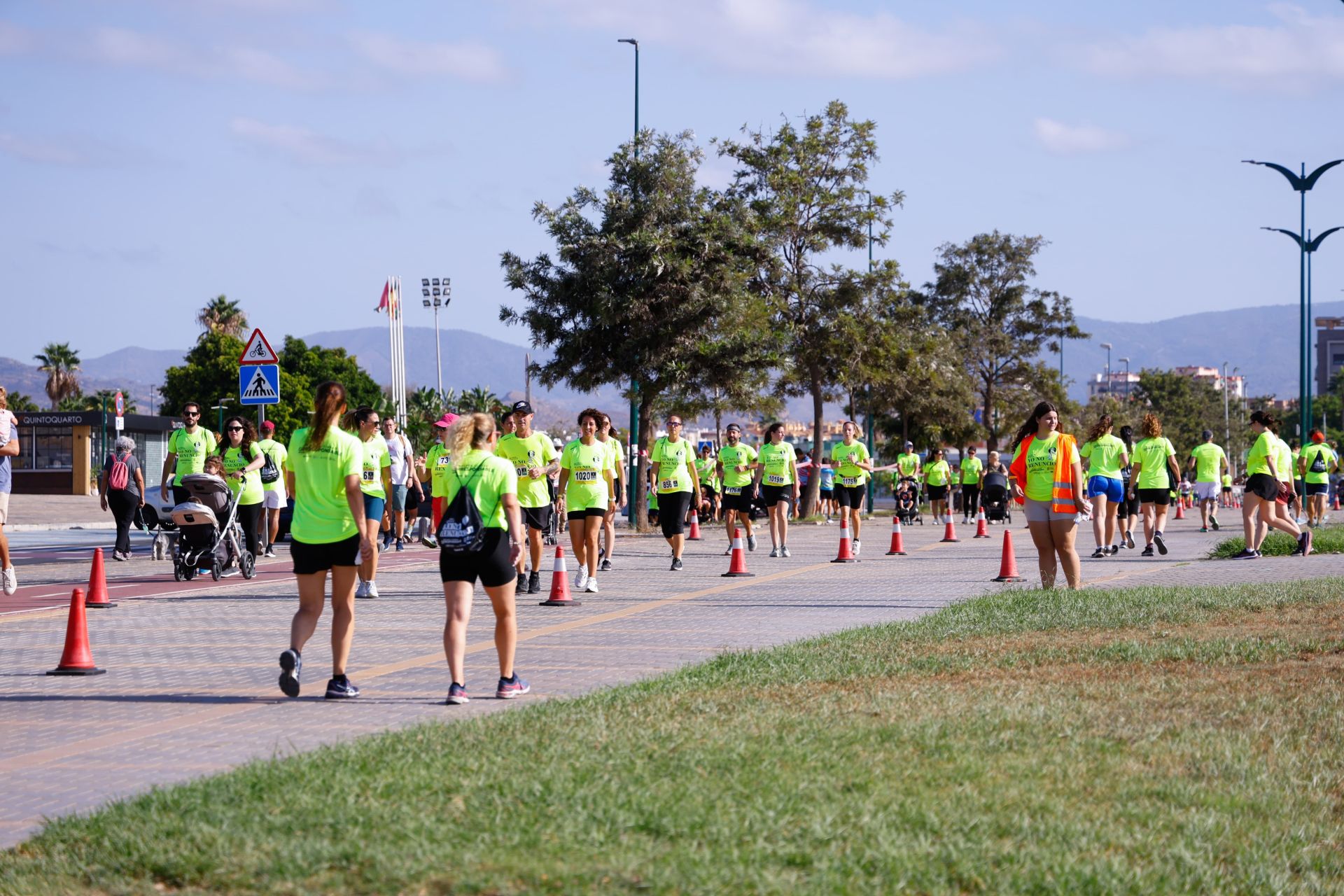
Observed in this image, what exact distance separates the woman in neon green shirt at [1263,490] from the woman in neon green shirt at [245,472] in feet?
37.7

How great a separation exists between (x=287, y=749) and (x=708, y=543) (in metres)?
18.4

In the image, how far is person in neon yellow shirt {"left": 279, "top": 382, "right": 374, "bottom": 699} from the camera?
28.6 ft

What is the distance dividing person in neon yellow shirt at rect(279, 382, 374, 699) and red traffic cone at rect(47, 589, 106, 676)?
1.81 meters

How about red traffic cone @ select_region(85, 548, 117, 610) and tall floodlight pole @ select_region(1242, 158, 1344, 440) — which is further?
tall floodlight pole @ select_region(1242, 158, 1344, 440)

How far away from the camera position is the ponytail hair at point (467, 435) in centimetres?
863

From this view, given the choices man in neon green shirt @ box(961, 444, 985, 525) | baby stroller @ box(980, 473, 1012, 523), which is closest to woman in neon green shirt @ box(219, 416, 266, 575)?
man in neon green shirt @ box(961, 444, 985, 525)

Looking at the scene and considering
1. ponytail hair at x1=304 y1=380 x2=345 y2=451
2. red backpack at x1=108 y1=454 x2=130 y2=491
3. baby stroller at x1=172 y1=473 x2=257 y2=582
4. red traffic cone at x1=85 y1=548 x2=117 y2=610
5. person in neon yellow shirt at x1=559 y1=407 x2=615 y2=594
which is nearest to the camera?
ponytail hair at x1=304 y1=380 x2=345 y2=451

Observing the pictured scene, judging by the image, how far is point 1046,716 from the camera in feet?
23.8

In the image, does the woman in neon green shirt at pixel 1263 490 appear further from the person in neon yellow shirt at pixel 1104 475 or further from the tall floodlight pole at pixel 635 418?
the tall floodlight pole at pixel 635 418

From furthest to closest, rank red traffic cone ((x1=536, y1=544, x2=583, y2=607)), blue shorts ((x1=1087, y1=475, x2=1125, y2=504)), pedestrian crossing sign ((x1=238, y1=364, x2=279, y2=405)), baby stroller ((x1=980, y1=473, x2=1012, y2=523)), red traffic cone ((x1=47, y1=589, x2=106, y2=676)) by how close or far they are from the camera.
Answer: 1. baby stroller ((x1=980, y1=473, x2=1012, y2=523))
2. blue shorts ((x1=1087, y1=475, x2=1125, y2=504))
3. pedestrian crossing sign ((x1=238, y1=364, x2=279, y2=405))
4. red traffic cone ((x1=536, y1=544, x2=583, y2=607))
5. red traffic cone ((x1=47, y1=589, x2=106, y2=676))

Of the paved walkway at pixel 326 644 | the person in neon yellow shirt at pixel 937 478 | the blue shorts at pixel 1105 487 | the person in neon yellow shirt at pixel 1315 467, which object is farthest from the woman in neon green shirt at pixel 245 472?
the person in neon yellow shirt at pixel 937 478

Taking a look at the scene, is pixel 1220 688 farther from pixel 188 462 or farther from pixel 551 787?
pixel 188 462

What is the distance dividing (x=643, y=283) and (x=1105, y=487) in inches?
470

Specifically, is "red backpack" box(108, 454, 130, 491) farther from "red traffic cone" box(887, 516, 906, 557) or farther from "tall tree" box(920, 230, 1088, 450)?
"tall tree" box(920, 230, 1088, 450)
